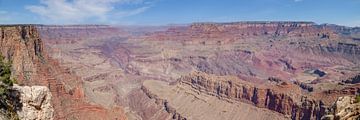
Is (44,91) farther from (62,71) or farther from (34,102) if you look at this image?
(62,71)

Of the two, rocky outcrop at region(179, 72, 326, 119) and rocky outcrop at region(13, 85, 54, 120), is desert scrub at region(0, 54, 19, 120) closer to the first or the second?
rocky outcrop at region(13, 85, 54, 120)

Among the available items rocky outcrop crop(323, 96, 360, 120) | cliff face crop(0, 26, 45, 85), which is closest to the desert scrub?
rocky outcrop crop(323, 96, 360, 120)

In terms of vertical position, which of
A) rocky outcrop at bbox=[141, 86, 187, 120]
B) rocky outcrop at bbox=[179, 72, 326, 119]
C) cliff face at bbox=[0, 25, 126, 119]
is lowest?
rocky outcrop at bbox=[141, 86, 187, 120]

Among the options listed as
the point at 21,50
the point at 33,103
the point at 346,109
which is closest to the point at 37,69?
the point at 21,50

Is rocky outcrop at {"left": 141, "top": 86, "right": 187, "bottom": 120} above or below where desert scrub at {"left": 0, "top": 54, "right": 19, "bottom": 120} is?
below

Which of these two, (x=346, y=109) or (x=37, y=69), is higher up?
(x=346, y=109)

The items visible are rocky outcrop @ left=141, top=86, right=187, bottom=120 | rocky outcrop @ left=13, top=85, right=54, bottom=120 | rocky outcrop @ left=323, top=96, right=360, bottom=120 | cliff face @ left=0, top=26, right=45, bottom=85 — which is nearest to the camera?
rocky outcrop @ left=13, top=85, right=54, bottom=120

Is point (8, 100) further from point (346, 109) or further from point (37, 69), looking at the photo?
point (37, 69)
